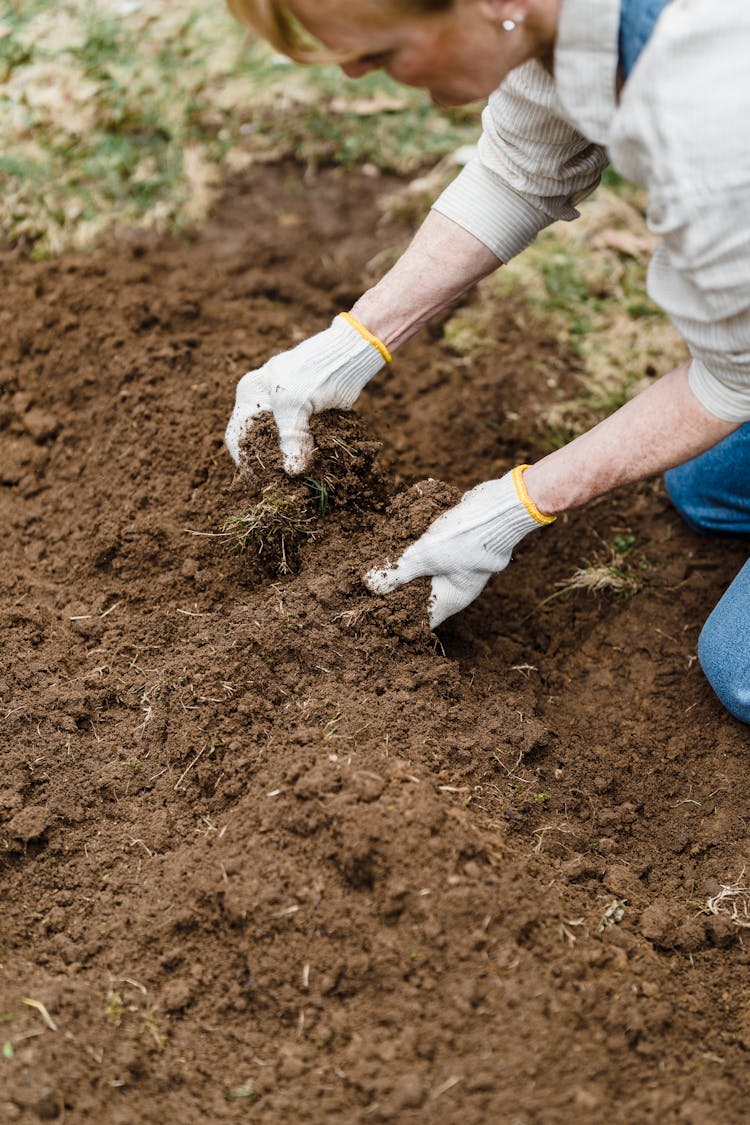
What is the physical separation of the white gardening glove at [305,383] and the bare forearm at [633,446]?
554 mm

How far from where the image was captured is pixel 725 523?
302 centimetres

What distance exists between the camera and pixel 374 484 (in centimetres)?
273

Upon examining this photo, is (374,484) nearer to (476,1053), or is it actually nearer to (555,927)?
(555,927)

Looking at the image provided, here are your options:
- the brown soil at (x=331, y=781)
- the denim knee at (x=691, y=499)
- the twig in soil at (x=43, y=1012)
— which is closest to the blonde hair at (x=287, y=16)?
the brown soil at (x=331, y=781)

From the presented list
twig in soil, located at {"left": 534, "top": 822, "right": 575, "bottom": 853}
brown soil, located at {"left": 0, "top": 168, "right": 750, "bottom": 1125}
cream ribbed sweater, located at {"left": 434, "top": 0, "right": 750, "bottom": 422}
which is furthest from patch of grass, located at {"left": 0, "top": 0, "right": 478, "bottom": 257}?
twig in soil, located at {"left": 534, "top": 822, "right": 575, "bottom": 853}

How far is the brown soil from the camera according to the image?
1804 millimetres

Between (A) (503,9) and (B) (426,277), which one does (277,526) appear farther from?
(A) (503,9)

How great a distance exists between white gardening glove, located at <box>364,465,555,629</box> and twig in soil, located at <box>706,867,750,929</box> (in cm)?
86

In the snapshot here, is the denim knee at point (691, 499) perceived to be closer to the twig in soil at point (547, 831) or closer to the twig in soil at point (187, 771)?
the twig in soil at point (547, 831)

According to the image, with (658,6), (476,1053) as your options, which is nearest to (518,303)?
(658,6)

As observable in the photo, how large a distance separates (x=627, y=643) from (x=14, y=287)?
240 cm

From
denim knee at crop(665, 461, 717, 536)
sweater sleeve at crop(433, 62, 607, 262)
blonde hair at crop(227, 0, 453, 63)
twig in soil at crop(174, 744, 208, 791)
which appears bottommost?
denim knee at crop(665, 461, 717, 536)

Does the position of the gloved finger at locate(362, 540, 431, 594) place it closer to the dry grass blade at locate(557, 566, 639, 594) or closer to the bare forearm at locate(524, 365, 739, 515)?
the bare forearm at locate(524, 365, 739, 515)

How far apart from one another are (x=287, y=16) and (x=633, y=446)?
42.6 inches
